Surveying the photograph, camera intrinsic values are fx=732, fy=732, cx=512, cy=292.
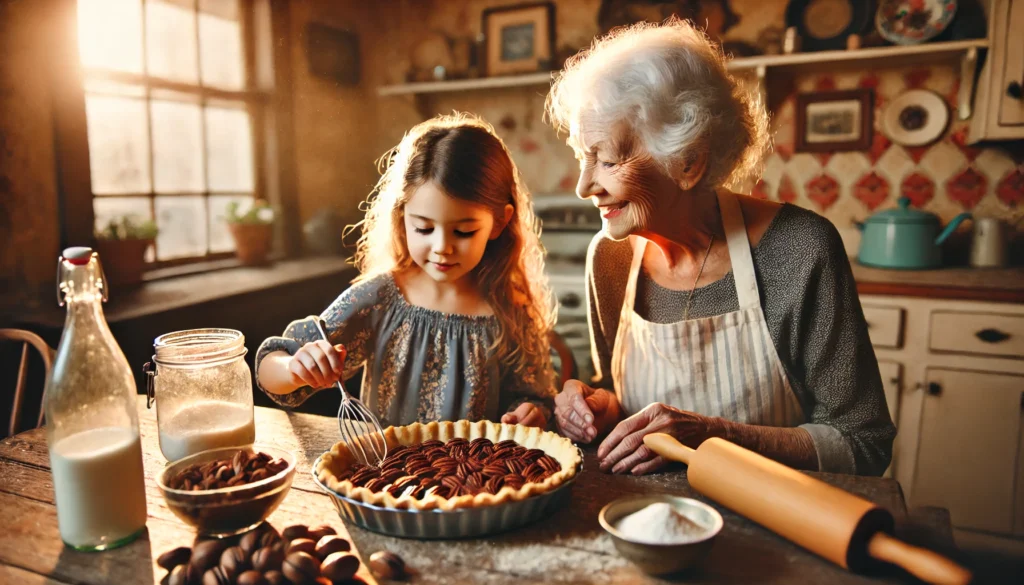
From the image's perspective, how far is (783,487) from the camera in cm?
91

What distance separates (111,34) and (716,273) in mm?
2439

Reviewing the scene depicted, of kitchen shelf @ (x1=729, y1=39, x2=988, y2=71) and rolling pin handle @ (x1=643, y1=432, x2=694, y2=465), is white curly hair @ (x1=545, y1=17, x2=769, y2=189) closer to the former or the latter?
rolling pin handle @ (x1=643, y1=432, x2=694, y2=465)

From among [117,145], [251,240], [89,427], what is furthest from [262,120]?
[89,427]

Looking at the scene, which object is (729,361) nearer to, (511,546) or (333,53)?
(511,546)

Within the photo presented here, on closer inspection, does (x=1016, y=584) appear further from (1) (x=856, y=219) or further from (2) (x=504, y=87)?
(2) (x=504, y=87)

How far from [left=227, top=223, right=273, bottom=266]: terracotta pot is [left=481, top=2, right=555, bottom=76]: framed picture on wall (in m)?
1.49

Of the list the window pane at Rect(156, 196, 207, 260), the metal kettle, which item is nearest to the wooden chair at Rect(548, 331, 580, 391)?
the window pane at Rect(156, 196, 207, 260)

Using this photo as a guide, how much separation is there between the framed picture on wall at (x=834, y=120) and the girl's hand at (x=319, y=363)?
2.86 m

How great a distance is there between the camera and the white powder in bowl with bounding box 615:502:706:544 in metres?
0.84

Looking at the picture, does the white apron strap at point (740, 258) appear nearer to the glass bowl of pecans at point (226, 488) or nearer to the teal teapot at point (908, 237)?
the glass bowl of pecans at point (226, 488)

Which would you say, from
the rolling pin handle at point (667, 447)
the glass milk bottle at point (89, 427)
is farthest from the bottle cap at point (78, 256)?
the rolling pin handle at point (667, 447)

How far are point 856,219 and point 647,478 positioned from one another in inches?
107

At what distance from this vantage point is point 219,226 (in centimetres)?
334

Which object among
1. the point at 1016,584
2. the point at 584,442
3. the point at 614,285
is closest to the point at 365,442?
the point at 584,442
